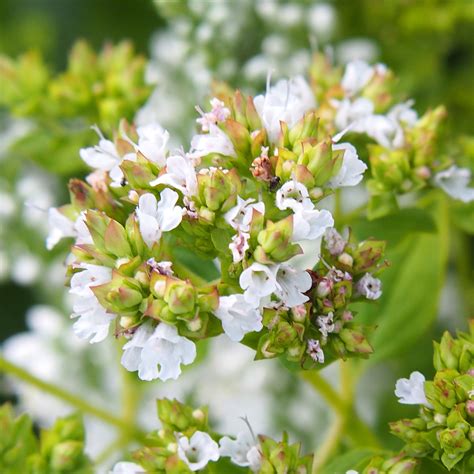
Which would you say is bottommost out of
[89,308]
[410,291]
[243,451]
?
[410,291]

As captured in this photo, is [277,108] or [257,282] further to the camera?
[277,108]

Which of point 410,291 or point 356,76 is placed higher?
point 356,76

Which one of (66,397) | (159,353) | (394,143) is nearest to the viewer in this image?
(159,353)

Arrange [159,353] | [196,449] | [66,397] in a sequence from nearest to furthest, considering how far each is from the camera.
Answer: [159,353] < [196,449] < [66,397]

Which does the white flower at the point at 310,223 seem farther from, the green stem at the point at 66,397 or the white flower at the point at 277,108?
the green stem at the point at 66,397

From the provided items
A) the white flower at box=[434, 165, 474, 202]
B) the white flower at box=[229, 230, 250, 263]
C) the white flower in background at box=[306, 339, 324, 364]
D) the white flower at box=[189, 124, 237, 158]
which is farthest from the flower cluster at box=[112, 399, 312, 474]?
the white flower at box=[434, 165, 474, 202]

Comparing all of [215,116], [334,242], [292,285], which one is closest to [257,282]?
[292,285]

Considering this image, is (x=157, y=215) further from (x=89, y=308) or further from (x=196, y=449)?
(x=196, y=449)

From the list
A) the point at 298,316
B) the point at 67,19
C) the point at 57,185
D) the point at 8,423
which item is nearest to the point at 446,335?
the point at 298,316
